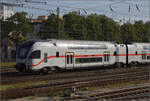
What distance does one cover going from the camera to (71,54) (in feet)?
67.4

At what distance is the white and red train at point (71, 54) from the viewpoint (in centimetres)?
1809

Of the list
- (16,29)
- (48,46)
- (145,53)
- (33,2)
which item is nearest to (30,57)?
(48,46)

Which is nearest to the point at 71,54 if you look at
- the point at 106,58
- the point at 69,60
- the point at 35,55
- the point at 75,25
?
the point at 69,60

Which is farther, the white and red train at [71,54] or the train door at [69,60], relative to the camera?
the train door at [69,60]

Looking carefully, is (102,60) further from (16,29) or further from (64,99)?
(16,29)

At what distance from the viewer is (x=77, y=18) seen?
47.3 m

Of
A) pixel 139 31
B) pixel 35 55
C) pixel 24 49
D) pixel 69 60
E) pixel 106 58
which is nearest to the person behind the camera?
pixel 35 55

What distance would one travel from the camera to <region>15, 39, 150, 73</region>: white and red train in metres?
18.1

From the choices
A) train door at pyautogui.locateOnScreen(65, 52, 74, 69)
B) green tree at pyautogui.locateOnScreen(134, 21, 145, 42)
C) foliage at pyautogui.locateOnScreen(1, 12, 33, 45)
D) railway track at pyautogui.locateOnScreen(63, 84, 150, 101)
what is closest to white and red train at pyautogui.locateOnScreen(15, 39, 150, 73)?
train door at pyautogui.locateOnScreen(65, 52, 74, 69)

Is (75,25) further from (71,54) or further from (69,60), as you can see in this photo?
(69,60)

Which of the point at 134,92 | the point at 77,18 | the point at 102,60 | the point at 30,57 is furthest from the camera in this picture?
the point at 77,18

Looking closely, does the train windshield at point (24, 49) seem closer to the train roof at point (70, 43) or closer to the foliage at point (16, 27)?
the train roof at point (70, 43)

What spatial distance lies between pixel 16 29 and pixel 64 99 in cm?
2815

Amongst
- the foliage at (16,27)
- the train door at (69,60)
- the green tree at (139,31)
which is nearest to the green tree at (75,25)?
the foliage at (16,27)
